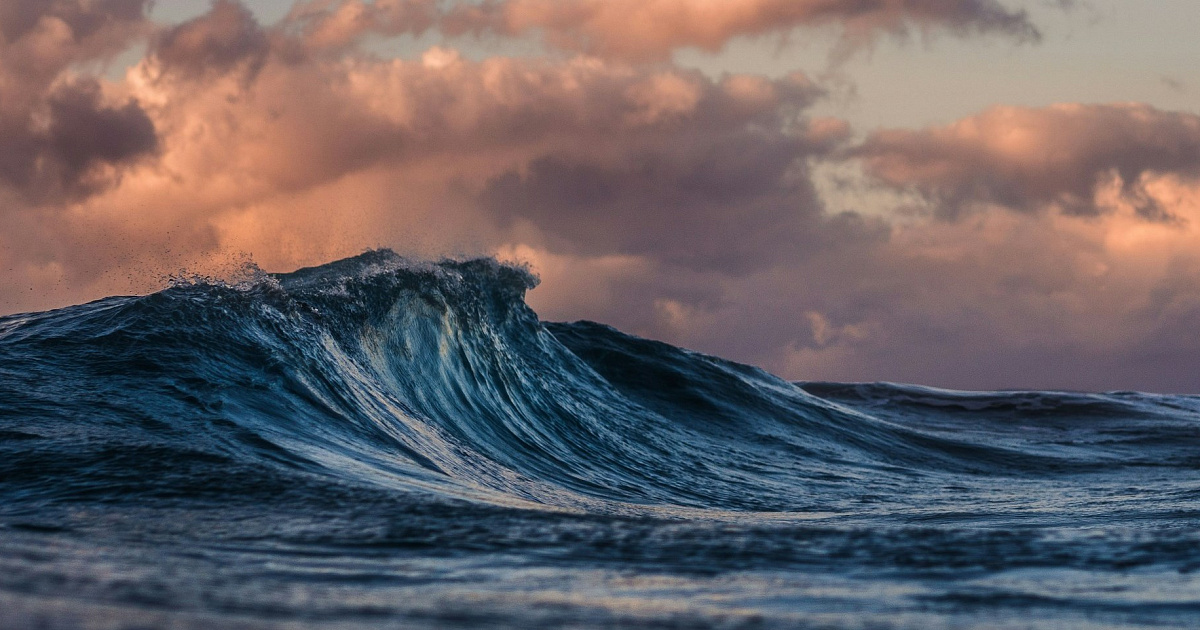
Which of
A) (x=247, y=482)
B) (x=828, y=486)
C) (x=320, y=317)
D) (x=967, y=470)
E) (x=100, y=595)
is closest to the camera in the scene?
(x=100, y=595)

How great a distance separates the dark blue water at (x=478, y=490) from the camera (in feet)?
9.70

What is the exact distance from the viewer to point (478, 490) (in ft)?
21.4

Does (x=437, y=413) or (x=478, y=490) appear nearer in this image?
(x=478, y=490)

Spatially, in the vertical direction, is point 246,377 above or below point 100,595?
above

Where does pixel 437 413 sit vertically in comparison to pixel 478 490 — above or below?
above

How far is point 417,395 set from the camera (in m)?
11.0

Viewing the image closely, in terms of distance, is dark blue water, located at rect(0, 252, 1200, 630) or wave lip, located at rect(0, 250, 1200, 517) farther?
wave lip, located at rect(0, 250, 1200, 517)

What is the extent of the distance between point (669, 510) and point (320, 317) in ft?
16.2

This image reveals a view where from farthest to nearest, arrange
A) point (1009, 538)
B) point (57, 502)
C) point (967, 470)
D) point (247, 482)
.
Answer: point (967, 470)
point (247, 482)
point (57, 502)
point (1009, 538)

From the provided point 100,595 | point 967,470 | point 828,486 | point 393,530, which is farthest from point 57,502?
point 967,470

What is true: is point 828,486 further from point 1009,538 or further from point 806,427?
point 1009,538

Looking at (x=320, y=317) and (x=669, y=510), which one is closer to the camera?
(x=669, y=510)

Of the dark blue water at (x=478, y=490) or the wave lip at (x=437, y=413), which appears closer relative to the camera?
the dark blue water at (x=478, y=490)

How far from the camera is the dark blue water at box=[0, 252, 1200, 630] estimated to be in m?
2.96
